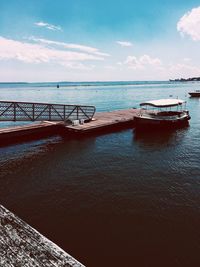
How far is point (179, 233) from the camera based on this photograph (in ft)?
39.1

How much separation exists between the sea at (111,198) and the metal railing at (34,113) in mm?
5535

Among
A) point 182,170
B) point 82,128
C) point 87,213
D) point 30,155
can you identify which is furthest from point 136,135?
point 87,213

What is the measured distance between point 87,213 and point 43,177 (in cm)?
702

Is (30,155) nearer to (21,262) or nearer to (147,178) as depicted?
(147,178)

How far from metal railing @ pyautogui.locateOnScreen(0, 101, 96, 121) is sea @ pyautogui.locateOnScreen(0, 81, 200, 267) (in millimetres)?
5535

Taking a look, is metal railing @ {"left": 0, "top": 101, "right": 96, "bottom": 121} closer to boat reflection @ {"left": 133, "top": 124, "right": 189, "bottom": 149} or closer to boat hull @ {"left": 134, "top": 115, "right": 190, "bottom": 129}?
boat hull @ {"left": 134, "top": 115, "right": 190, "bottom": 129}

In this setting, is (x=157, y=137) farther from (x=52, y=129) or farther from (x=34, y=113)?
(x=34, y=113)

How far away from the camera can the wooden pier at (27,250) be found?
25.4 feet

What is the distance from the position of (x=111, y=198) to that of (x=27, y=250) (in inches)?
319

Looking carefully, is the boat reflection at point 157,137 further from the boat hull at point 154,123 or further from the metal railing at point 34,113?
the metal railing at point 34,113

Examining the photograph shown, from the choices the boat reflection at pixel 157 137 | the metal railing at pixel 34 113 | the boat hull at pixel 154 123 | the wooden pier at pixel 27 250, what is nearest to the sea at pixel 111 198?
the boat reflection at pixel 157 137

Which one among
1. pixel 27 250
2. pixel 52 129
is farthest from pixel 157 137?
pixel 27 250

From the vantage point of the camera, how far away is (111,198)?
15508 mm

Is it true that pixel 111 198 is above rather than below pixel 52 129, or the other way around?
below
